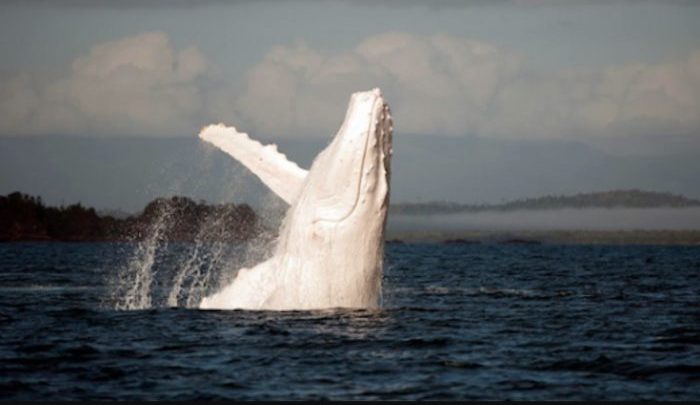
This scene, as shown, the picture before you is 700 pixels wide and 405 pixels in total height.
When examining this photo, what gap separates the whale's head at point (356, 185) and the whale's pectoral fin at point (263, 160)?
2.84ft

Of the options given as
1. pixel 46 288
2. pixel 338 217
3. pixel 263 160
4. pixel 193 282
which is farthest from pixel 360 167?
pixel 46 288

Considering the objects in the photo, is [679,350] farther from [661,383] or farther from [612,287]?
[612,287]

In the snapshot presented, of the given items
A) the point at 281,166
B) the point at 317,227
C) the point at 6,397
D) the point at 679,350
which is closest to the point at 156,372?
the point at 6,397

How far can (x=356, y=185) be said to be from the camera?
16859 mm

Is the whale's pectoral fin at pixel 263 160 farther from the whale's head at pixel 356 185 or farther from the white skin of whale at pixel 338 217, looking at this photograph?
the whale's head at pixel 356 185

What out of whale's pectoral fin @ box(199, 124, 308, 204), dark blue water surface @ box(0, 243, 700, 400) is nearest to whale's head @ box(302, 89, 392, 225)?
whale's pectoral fin @ box(199, 124, 308, 204)

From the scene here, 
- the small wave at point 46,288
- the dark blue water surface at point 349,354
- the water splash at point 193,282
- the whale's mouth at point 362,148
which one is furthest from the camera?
the small wave at point 46,288

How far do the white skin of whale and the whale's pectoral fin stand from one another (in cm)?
1

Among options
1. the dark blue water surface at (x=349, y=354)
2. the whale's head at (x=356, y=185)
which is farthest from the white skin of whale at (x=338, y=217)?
the dark blue water surface at (x=349, y=354)

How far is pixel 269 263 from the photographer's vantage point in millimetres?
18062

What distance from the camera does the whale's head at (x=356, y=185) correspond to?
1684 centimetres

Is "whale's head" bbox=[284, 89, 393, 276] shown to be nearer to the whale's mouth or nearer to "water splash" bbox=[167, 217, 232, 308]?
the whale's mouth

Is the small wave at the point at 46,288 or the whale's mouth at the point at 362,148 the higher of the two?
the whale's mouth at the point at 362,148

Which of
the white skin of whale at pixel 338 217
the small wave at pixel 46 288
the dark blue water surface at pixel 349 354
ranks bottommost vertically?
the dark blue water surface at pixel 349 354
